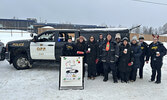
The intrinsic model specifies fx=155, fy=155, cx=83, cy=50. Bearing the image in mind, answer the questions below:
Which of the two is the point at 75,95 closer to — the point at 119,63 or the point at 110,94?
the point at 110,94

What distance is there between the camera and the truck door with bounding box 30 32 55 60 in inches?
274

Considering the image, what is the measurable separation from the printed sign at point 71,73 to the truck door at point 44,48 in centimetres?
212

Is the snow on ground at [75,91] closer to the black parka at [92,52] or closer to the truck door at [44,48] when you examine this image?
the black parka at [92,52]

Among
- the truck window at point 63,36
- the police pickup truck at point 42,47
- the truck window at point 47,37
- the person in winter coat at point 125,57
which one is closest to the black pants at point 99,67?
the person in winter coat at point 125,57

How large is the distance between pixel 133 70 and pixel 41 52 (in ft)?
13.2

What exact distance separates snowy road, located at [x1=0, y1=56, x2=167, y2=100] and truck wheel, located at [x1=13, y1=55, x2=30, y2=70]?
95 cm

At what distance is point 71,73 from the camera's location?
5.05 meters

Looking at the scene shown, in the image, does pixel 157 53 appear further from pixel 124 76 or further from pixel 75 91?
pixel 75 91

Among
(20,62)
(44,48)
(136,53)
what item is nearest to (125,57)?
(136,53)

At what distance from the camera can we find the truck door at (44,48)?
696 centimetres

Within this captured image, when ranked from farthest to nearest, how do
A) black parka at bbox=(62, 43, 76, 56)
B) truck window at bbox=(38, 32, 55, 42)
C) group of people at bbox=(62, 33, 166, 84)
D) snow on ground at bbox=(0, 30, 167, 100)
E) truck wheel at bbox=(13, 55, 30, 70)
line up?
truck wheel at bbox=(13, 55, 30, 70) < truck window at bbox=(38, 32, 55, 42) < group of people at bbox=(62, 33, 166, 84) < black parka at bbox=(62, 43, 76, 56) < snow on ground at bbox=(0, 30, 167, 100)

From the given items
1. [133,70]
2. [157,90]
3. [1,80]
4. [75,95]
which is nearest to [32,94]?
[75,95]

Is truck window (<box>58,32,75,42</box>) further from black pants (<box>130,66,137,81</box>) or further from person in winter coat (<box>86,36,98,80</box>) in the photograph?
black pants (<box>130,66,137,81</box>)

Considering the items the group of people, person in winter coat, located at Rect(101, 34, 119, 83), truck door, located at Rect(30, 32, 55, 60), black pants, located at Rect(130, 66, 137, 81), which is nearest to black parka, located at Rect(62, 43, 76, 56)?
the group of people
